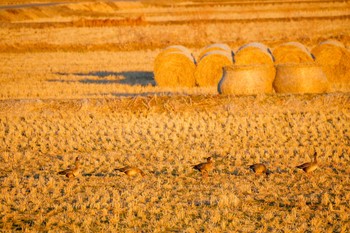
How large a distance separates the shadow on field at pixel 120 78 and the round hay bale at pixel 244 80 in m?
4.87

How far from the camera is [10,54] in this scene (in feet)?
102

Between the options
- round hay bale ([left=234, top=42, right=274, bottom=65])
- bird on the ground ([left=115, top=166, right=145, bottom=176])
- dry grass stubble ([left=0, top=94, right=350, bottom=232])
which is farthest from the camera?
round hay bale ([left=234, top=42, right=274, bottom=65])

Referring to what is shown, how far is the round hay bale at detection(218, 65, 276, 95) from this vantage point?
50.6 feet

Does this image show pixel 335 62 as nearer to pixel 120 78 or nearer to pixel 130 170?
pixel 120 78

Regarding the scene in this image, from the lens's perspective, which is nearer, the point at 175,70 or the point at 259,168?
the point at 259,168

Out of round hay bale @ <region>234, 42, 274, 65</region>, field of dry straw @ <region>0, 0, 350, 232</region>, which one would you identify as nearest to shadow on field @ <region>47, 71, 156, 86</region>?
field of dry straw @ <region>0, 0, 350, 232</region>

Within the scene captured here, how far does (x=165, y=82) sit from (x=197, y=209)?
38.1 feet

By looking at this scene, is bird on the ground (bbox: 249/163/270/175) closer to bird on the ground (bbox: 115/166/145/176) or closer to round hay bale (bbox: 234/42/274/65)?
bird on the ground (bbox: 115/166/145/176)

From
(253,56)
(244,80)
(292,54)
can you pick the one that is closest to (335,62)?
(292,54)

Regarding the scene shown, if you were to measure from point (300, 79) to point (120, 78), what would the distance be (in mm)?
7848

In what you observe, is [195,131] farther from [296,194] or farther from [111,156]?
[296,194]

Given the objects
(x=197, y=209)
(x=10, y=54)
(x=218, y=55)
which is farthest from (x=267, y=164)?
(x=10, y=54)

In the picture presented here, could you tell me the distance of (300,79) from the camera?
15680 mm

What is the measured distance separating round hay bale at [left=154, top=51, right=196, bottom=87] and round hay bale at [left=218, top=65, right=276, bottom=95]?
11.4 feet
